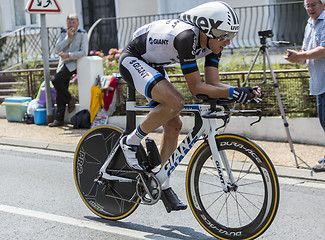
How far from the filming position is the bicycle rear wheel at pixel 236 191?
14.2 feet

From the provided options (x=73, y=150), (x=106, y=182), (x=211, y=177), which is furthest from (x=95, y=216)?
(x=73, y=150)

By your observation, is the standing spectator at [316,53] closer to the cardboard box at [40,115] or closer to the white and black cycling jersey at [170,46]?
the white and black cycling jersey at [170,46]

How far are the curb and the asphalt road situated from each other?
16cm

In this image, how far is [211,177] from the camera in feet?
15.0

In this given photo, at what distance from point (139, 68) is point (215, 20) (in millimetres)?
789

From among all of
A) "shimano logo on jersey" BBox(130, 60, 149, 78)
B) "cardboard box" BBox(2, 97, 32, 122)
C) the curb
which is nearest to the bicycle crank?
"shimano logo on jersey" BBox(130, 60, 149, 78)

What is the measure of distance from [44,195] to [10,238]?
Answer: 148 cm

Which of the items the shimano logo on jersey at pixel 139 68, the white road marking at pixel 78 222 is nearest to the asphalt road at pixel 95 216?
the white road marking at pixel 78 222

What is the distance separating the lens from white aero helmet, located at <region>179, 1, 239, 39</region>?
429cm

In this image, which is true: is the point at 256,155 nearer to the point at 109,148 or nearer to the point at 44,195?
the point at 109,148

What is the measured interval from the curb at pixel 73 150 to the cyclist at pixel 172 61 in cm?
275

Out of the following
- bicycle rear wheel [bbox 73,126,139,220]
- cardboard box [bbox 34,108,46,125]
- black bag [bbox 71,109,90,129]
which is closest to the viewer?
bicycle rear wheel [bbox 73,126,139,220]

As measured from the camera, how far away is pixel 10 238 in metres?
5.04

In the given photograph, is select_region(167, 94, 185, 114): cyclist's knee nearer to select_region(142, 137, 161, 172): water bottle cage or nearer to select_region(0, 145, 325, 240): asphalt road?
select_region(142, 137, 161, 172): water bottle cage
